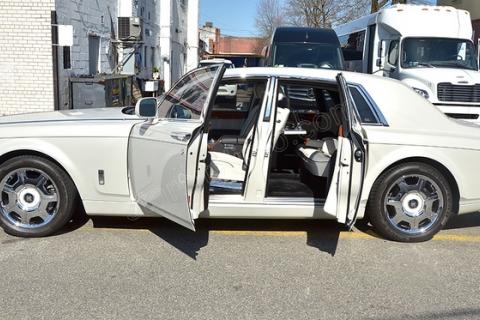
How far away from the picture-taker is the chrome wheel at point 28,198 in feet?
15.8

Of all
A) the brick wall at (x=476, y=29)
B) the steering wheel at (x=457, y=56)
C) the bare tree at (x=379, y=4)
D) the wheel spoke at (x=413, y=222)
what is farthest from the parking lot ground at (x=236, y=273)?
the bare tree at (x=379, y=4)

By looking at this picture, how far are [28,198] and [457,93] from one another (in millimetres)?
9074

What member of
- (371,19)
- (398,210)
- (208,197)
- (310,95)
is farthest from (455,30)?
(208,197)

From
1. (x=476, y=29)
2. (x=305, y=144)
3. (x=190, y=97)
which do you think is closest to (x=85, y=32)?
(x=305, y=144)

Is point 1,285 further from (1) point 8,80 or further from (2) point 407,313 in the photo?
(1) point 8,80

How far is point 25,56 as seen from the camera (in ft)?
36.2

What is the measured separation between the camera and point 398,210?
16.3ft

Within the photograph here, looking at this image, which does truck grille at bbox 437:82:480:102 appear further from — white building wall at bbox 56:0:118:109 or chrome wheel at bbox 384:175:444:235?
white building wall at bbox 56:0:118:109

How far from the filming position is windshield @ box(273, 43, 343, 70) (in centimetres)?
1248

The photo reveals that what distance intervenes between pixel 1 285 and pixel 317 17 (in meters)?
37.5

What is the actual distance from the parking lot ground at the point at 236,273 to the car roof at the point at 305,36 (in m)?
8.15

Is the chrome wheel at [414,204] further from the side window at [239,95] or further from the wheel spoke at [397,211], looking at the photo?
the side window at [239,95]

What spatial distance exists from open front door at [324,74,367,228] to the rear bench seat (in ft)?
1.66

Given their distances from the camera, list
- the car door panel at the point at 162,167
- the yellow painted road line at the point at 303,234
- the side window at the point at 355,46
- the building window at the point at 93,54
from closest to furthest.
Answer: the car door panel at the point at 162,167 → the yellow painted road line at the point at 303,234 → the building window at the point at 93,54 → the side window at the point at 355,46
